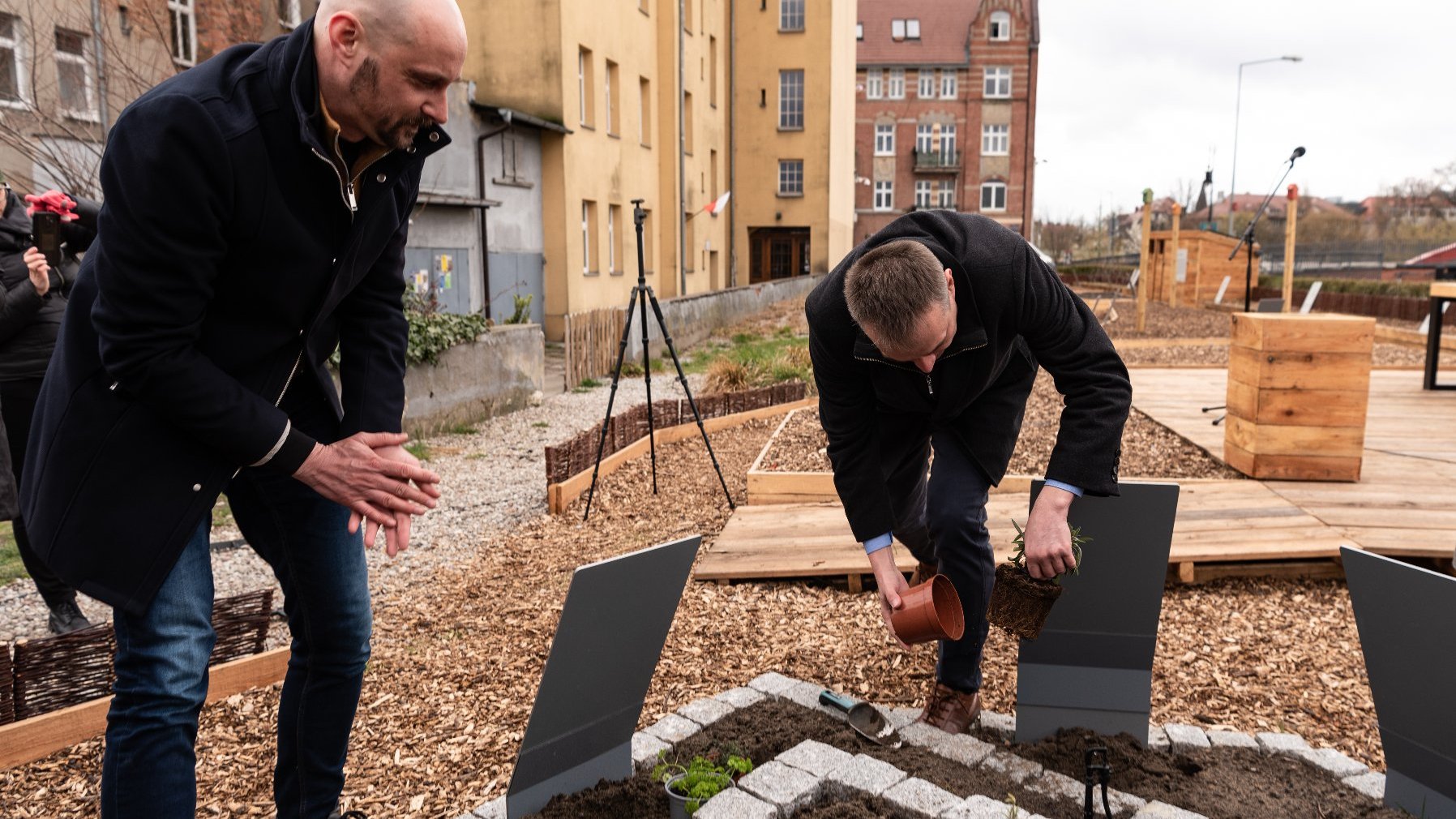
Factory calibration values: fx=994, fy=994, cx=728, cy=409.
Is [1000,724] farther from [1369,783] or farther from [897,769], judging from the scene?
[1369,783]

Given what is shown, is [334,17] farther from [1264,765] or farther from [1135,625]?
[1264,765]

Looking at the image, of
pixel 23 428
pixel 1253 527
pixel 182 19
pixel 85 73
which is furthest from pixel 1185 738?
pixel 182 19

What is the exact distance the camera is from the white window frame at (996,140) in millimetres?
48031

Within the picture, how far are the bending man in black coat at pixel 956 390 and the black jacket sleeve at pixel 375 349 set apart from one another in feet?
3.50

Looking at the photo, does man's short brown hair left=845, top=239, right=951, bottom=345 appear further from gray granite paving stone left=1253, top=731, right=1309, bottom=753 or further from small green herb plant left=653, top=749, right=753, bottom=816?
gray granite paving stone left=1253, top=731, right=1309, bottom=753

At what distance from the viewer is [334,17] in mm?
1827

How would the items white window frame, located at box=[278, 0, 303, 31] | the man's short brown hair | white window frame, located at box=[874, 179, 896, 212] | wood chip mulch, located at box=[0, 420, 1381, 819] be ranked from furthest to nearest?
white window frame, located at box=[874, 179, 896, 212], white window frame, located at box=[278, 0, 303, 31], wood chip mulch, located at box=[0, 420, 1381, 819], the man's short brown hair

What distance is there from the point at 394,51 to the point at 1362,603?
7.88 feet

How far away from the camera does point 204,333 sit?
6.45 ft

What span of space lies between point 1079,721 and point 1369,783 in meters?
0.71

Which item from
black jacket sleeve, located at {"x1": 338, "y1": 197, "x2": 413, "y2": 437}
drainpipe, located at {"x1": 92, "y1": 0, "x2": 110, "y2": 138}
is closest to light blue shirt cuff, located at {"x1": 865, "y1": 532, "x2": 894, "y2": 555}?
black jacket sleeve, located at {"x1": 338, "y1": 197, "x2": 413, "y2": 437}

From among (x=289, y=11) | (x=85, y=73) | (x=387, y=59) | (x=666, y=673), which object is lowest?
(x=666, y=673)

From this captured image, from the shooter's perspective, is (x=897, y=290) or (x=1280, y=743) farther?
(x=1280, y=743)

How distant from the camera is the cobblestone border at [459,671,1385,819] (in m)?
2.27
